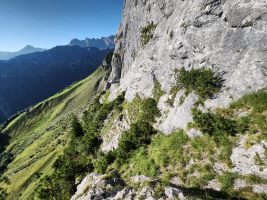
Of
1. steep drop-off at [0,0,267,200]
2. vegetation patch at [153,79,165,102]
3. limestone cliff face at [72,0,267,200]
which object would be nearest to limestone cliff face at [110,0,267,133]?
limestone cliff face at [72,0,267,200]

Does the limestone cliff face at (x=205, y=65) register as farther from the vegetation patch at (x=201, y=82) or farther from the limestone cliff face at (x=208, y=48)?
the vegetation patch at (x=201, y=82)

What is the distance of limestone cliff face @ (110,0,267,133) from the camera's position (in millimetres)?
41278

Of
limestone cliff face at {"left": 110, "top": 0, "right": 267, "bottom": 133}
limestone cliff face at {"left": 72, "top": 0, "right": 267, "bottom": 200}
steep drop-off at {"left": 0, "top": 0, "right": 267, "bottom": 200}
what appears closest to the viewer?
steep drop-off at {"left": 0, "top": 0, "right": 267, "bottom": 200}

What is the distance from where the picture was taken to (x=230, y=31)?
45812mm

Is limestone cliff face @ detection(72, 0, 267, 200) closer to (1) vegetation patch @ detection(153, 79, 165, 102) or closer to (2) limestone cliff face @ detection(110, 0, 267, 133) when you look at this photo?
(2) limestone cliff face @ detection(110, 0, 267, 133)

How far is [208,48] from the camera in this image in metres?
49.3

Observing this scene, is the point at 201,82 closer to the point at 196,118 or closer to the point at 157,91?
the point at 196,118

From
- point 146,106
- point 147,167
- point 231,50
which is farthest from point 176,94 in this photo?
point 147,167

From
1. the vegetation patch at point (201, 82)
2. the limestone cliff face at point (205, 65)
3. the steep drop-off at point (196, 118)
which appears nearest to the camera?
the steep drop-off at point (196, 118)

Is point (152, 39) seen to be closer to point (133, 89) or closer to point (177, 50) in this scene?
point (133, 89)

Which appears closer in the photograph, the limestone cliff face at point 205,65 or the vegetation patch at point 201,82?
the limestone cliff face at point 205,65

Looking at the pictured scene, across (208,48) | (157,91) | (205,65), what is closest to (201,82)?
(205,65)

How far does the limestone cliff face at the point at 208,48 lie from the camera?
135ft

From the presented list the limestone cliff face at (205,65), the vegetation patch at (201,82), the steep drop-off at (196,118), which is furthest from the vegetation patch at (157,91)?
the vegetation patch at (201,82)
